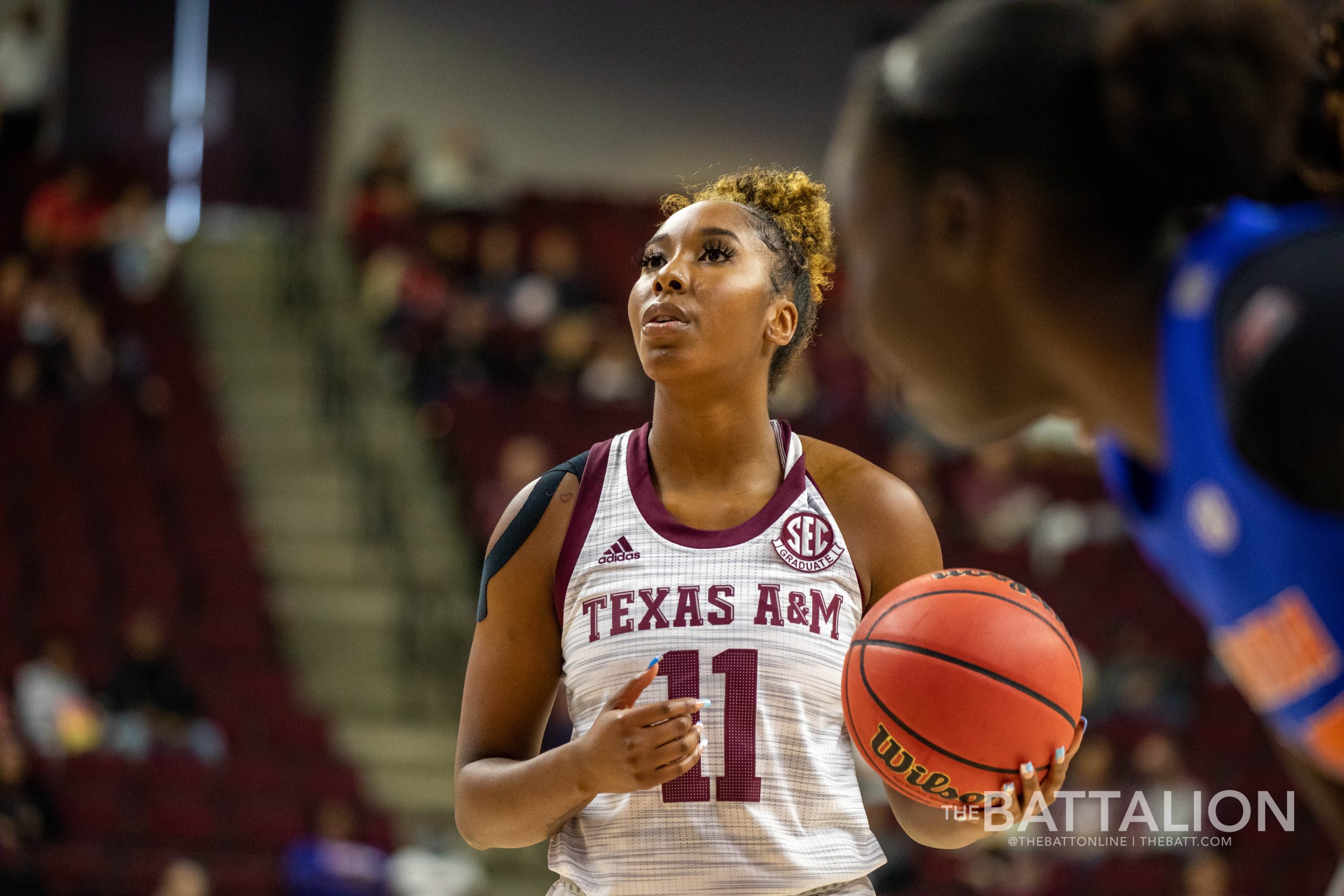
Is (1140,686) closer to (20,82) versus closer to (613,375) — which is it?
(613,375)

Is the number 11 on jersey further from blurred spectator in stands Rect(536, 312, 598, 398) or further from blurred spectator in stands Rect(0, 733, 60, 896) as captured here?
blurred spectator in stands Rect(536, 312, 598, 398)

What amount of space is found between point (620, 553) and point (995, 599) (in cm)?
59

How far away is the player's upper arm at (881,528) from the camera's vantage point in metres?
2.47

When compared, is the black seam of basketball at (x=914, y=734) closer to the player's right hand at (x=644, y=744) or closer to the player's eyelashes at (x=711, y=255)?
the player's right hand at (x=644, y=744)

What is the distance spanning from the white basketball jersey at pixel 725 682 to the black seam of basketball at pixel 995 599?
19cm

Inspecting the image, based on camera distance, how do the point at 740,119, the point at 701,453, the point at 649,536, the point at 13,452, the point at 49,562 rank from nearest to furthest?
the point at 649,536 → the point at 701,453 → the point at 49,562 → the point at 13,452 → the point at 740,119

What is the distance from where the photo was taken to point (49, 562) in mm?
8281

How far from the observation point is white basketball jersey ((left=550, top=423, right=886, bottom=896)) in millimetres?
2256

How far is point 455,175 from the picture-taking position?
12148 millimetres

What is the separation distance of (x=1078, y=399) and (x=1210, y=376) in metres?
0.23

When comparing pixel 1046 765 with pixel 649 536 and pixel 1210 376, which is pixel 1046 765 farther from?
pixel 1210 376

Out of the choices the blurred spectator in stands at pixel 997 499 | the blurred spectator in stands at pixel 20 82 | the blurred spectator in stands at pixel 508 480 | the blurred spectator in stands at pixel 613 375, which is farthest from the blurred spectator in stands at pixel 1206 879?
the blurred spectator in stands at pixel 20 82

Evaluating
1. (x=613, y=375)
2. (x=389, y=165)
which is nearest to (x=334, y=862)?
(x=613, y=375)

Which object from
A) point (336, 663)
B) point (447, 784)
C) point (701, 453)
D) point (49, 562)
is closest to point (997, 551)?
point (447, 784)
